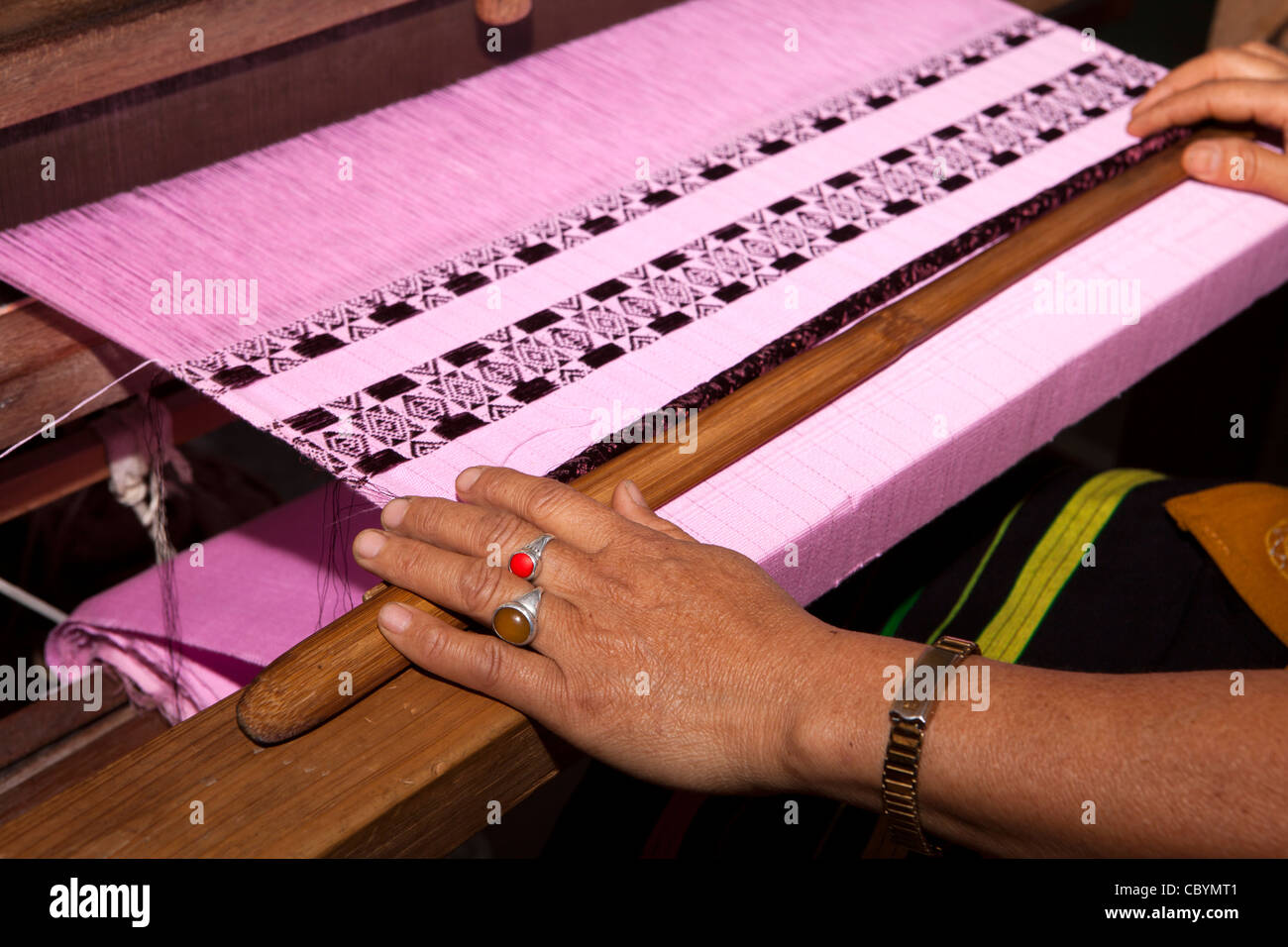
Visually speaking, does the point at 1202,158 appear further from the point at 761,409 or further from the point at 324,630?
the point at 324,630

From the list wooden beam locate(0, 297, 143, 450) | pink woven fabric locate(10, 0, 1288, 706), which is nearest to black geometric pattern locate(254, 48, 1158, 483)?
pink woven fabric locate(10, 0, 1288, 706)

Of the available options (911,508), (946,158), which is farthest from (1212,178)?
(911,508)

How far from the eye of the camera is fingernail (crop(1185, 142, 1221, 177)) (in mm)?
1223

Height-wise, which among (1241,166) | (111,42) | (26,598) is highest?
(111,42)

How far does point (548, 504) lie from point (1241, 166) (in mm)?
846

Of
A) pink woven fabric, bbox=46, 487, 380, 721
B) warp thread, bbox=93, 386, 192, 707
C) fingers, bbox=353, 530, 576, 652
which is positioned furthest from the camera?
warp thread, bbox=93, 386, 192, 707

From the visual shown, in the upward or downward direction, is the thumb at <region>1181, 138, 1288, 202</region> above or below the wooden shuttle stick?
above

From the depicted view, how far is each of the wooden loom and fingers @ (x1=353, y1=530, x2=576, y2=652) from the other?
1 cm

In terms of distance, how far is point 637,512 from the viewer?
2.64ft

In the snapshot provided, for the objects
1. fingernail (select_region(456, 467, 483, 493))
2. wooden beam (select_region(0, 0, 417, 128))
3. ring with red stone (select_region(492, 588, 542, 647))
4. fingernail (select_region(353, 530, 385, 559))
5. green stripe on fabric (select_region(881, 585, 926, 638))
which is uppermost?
wooden beam (select_region(0, 0, 417, 128))

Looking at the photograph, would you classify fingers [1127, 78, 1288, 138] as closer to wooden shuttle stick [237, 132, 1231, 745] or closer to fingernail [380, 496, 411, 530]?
wooden shuttle stick [237, 132, 1231, 745]

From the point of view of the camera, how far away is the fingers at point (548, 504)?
765 mm

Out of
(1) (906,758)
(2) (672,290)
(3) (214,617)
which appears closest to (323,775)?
(1) (906,758)

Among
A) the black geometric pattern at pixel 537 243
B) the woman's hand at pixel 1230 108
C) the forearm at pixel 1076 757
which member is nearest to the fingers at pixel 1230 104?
the woman's hand at pixel 1230 108
